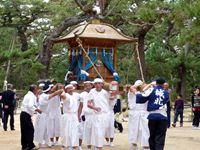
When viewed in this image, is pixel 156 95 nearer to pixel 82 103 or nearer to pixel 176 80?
pixel 82 103

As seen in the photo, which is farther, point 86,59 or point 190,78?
point 190,78

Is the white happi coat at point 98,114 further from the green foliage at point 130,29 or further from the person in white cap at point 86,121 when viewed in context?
the green foliage at point 130,29

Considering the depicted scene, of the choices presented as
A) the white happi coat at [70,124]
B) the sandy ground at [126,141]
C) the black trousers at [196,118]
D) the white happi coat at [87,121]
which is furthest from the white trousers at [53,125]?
the black trousers at [196,118]

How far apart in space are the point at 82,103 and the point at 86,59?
279cm

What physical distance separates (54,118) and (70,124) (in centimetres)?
152

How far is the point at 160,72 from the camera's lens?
2734cm

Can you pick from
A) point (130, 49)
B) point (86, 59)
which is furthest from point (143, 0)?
point (130, 49)

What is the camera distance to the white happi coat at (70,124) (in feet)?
34.6

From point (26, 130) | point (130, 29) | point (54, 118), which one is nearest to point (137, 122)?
point (54, 118)

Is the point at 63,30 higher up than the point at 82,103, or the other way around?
the point at 63,30

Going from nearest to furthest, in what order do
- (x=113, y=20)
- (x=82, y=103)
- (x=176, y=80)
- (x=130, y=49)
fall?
1. (x=82, y=103)
2. (x=113, y=20)
3. (x=176, y=80)
4. (x=130, y=49)

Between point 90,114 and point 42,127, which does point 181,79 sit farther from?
point 90,114

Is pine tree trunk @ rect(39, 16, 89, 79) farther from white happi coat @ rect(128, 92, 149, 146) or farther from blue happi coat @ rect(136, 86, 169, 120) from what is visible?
blue happi coat @ rect(136, 86, 169, 120)

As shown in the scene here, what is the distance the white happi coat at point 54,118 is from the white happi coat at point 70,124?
53.5 inches
